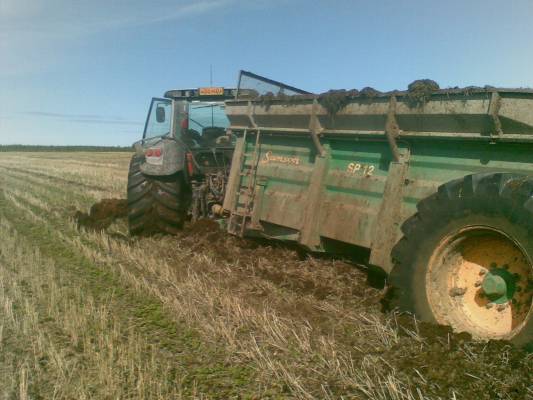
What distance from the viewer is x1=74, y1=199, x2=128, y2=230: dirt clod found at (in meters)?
8.60

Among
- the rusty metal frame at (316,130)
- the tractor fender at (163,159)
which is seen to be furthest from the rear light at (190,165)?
the rusty metal frame at (316,130)

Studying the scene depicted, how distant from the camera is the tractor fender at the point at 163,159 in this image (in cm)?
711

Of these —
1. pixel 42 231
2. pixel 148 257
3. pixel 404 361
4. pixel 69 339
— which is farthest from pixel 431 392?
pixel 42 231

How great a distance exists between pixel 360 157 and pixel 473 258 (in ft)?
5.03

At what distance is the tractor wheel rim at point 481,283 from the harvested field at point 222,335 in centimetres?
24

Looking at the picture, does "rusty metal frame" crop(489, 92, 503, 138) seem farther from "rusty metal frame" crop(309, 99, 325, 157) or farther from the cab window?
the cab window

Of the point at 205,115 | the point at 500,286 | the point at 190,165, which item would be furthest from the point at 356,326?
the point at 205,115

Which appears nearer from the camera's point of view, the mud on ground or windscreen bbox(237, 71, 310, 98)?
the mud on ground

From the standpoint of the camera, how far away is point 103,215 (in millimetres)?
9016

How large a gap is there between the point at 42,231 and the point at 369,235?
605 cm

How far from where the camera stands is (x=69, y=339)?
3.85 metres

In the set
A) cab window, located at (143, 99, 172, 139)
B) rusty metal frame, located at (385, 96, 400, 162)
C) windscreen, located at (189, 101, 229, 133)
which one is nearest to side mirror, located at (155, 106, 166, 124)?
cab window, located at (143, 99, 172, 139)

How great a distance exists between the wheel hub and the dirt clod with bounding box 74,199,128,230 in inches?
252

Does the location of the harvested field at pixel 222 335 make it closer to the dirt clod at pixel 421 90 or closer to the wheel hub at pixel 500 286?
the wheel hub at pixel 500 286
